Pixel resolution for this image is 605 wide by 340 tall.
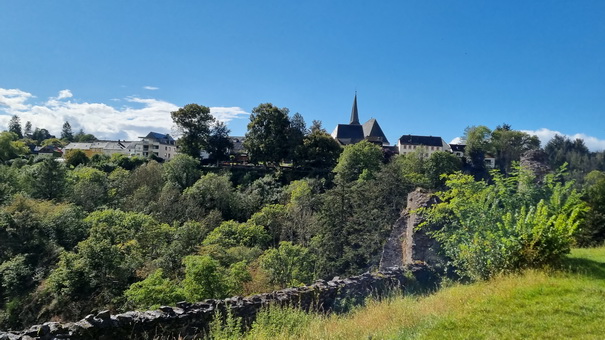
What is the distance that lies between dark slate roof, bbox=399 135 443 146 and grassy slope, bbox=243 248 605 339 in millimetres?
57410

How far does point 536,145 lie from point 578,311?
206ft

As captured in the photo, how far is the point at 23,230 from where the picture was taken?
806 inches

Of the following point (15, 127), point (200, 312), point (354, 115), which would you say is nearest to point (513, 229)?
point (200, 312)

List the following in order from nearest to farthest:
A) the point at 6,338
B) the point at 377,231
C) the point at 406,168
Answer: the point at 6,338 → the point at 377,231 → the point at 406,168

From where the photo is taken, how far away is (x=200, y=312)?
6.42 meters

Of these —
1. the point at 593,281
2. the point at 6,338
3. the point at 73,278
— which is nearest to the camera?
the point at 6,338

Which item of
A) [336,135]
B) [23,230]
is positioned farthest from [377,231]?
[336,135]

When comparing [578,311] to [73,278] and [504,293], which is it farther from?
[73,278]

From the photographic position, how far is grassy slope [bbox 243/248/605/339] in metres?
4.04

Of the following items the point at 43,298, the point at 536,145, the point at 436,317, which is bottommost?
the point at 43,298

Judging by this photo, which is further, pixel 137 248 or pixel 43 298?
pixel 137 248

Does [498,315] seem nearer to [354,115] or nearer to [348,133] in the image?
[348,133]

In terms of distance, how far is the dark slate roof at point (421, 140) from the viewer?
61547 mm

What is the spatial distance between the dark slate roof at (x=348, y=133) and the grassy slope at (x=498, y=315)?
184ft
